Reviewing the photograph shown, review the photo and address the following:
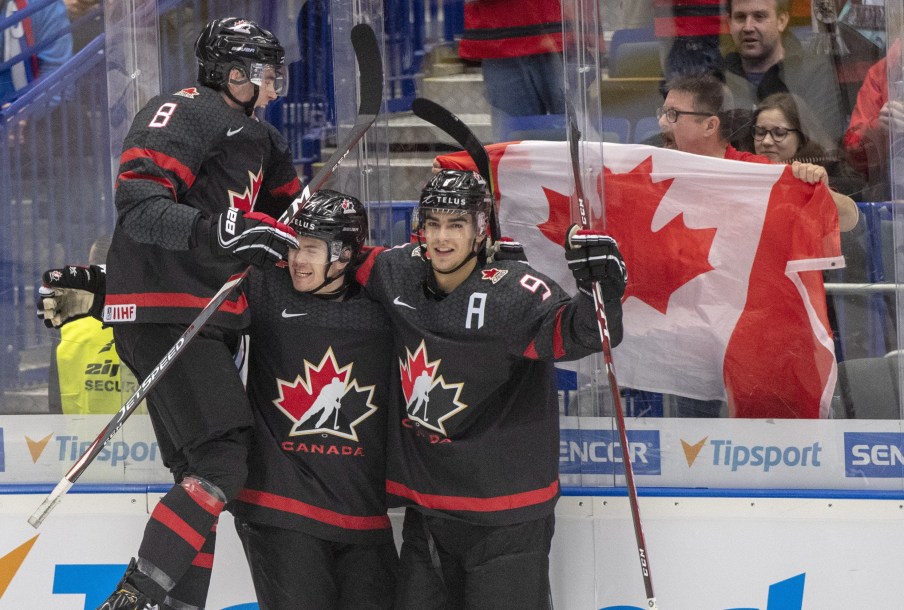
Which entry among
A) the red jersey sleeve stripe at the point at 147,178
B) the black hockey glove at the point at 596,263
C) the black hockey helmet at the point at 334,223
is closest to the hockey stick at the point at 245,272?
the black hockey helmet at the point at 334,223

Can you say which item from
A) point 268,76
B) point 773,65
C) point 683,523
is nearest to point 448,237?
point 268,76

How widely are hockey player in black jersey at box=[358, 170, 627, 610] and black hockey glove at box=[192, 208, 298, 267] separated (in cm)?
33

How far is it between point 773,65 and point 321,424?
4.71ft

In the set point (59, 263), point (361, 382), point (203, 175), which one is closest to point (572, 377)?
A: point (361, 382)

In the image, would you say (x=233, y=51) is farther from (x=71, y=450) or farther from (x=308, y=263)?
(x=71, y=450)

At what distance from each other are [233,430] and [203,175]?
59 cm

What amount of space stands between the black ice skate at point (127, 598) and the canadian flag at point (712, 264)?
127 centimetres

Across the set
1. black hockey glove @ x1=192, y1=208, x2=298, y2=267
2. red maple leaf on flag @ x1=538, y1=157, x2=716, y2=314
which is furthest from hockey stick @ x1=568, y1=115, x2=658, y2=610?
black hockey glove @ x1=192, y1=208, x2=298, y2=267

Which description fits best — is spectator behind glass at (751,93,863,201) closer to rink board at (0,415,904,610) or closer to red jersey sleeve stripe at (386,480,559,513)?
rink board at (0,415,904,610)

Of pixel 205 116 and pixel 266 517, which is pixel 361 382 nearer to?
pixel 266 517

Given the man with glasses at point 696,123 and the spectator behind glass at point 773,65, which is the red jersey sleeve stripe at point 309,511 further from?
the spectator behind glass at point 773,65

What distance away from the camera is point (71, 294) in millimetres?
3207

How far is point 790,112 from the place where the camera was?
10.3ft

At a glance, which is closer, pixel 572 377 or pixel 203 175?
pixel 203 175
